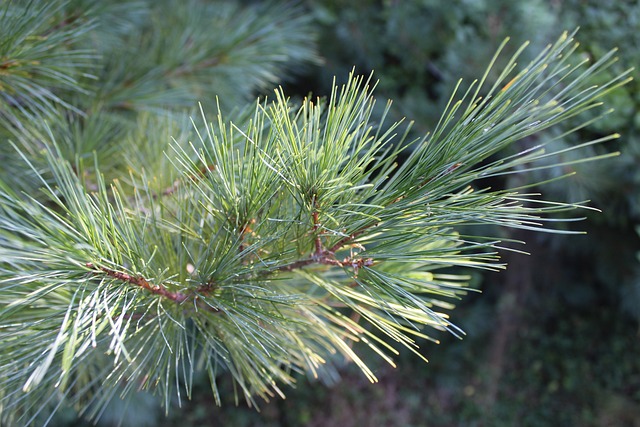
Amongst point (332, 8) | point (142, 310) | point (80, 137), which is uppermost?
point (332, 8)

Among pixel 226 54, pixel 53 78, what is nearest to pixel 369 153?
pixel 53 78

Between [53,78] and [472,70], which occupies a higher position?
[472,70]

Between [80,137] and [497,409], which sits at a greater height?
[80,137]

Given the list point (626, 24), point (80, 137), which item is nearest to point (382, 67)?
point (626, 24)

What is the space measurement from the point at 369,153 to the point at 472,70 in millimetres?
1058

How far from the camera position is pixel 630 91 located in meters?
1.20

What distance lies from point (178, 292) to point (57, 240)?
140 mm

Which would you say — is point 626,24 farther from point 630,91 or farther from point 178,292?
point 178,292

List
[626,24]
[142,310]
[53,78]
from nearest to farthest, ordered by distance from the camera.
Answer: [142,310]
[53,78]
[626,24]

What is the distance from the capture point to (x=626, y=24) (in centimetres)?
132

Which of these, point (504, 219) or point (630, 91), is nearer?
point (504, 219)

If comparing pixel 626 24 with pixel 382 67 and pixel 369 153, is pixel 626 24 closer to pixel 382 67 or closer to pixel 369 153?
pixel 382 67

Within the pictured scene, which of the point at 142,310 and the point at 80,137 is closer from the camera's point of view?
the point at 142,310

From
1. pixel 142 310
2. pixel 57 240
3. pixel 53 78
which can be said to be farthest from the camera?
pixel 53 78
